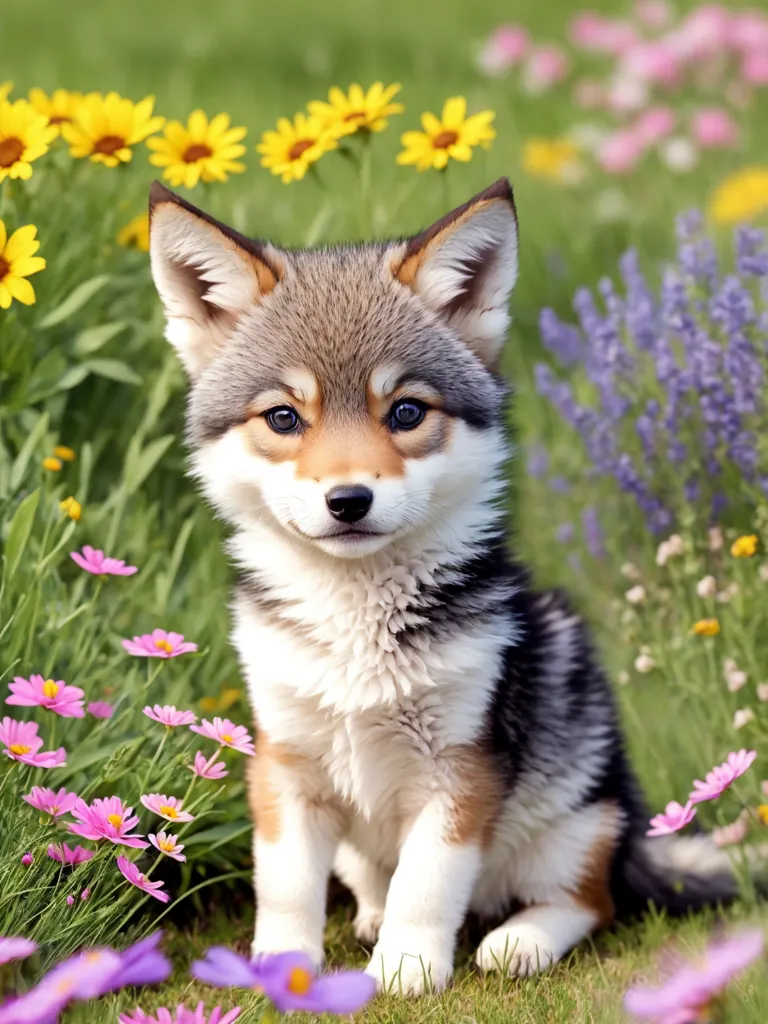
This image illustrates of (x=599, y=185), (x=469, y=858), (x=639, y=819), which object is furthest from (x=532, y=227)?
(x=469, y=858)

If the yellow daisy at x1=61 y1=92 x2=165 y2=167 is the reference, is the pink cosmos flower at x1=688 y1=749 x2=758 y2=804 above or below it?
below

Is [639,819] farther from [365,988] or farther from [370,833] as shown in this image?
[365,988]

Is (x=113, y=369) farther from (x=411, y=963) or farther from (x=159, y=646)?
(x=411, y=963)

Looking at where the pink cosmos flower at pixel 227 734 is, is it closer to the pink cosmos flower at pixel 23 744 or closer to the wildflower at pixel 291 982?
the pink cosmos flower at pixel 23 744

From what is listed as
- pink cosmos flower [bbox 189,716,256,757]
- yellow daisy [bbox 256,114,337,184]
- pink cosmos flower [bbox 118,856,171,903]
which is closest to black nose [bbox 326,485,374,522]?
pink cosmos flower [bbox 189,716,256,757]

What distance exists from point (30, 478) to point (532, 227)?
3.39m

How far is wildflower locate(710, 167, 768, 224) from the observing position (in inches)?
260

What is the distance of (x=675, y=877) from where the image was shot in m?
3.52

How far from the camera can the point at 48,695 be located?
9.56 ft

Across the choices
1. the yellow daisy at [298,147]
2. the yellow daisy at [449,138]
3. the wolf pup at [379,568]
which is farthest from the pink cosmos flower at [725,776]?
the yellow daisy at [298,147]

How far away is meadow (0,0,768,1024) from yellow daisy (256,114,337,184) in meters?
0.02

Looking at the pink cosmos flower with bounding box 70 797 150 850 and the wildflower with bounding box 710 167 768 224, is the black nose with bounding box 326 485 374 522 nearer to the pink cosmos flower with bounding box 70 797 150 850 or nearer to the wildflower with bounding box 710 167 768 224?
the pink cosmos flower with bounding box 70 797 150 850

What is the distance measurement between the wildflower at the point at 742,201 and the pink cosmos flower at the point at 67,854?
4733 millimetres

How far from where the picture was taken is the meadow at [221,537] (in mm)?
2896
